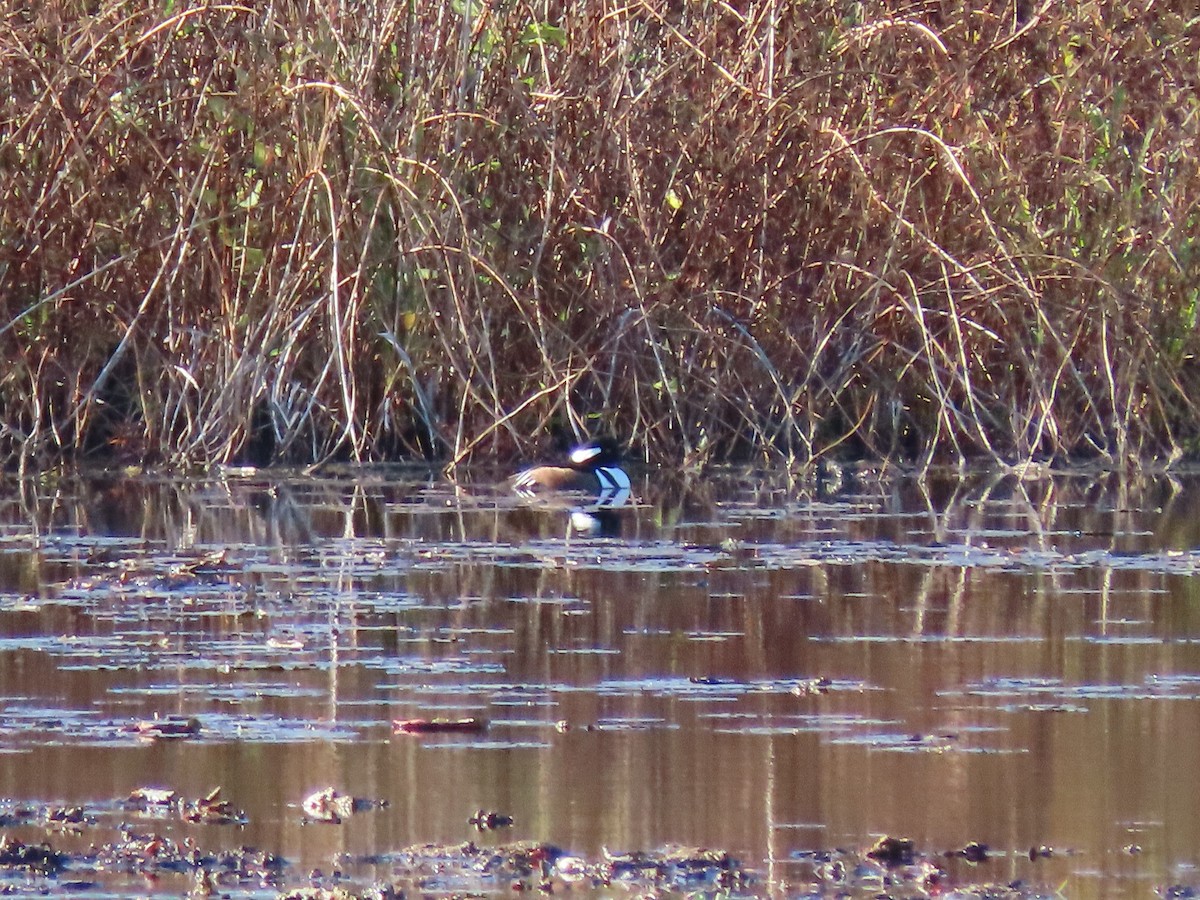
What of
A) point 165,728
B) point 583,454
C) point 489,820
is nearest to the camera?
point 489,820

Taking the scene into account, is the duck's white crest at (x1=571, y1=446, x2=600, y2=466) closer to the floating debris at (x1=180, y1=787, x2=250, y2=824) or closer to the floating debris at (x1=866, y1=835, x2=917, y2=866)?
the floating debris at (x1=180, y1=787, x2=250, y2=824)

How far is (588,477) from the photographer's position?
9.90 metres

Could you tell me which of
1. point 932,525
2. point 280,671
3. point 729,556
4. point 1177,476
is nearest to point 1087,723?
point 280,671

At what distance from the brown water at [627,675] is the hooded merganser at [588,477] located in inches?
14.1

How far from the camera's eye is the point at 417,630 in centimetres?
648

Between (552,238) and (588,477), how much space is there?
1326 mm

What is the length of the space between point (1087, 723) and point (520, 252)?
5880mm

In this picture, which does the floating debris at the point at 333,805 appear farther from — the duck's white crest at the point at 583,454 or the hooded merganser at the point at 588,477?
the duck's white crest at the point at 583,454

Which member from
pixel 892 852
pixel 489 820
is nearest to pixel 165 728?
pixel 489 820

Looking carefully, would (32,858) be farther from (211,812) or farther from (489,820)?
(489,820)

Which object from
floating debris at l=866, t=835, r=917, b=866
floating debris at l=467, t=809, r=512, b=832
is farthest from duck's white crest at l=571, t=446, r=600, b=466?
floating debris at l=866, t=835, r=917, b=866

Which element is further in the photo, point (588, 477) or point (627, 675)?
point (588, 477)

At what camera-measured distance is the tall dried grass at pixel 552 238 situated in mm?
10406

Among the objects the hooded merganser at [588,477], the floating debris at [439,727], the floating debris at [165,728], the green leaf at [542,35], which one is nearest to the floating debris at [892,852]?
the floating debris at [439,727]
